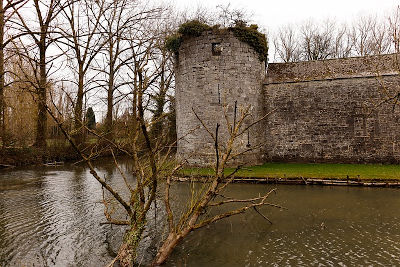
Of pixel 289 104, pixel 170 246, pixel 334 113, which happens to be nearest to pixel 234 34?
pixel 289 104

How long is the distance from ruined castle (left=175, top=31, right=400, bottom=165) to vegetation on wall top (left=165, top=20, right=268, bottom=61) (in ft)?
0.94

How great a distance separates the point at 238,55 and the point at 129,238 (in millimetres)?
11879

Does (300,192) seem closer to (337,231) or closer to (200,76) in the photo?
(337,231)

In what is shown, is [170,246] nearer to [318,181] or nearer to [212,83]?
[318,181]

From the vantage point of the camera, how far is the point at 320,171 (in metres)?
13.8

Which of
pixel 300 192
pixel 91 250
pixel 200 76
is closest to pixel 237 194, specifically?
pixel 300 192

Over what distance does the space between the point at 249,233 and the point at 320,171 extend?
7.61m

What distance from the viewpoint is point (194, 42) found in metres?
15.9

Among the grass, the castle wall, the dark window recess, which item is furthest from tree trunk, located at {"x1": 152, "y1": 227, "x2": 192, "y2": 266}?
the castle wall

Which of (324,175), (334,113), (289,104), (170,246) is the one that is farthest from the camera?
(289,104)

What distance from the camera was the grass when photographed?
12.4 meters

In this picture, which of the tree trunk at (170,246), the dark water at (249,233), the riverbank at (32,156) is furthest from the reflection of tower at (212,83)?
the riverbank at (32,156)

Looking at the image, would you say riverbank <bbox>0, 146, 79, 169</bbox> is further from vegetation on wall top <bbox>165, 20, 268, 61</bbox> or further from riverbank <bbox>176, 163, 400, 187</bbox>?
riverbank <bbox>176, 163, 400, 187</bbox>

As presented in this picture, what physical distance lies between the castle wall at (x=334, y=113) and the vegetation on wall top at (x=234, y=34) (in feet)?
6.57
